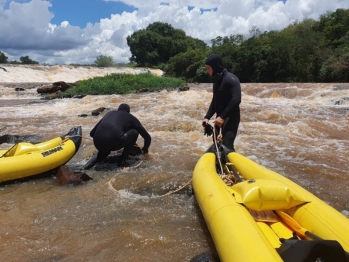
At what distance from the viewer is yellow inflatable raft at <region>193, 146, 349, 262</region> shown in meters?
2.10

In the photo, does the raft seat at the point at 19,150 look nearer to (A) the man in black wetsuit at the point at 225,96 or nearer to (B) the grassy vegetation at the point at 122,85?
(A) the man in black wetsuit at the point at 225,96

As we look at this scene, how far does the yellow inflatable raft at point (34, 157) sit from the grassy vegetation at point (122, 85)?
14172mm

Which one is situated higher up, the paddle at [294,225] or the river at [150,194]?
the paddle at [294,225]

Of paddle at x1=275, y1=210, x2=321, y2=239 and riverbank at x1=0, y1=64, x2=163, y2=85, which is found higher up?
riverbank at x1=0, y1=64, x2=163, y2=85

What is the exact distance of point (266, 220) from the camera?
2.84m

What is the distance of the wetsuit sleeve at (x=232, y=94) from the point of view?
426 centimetres

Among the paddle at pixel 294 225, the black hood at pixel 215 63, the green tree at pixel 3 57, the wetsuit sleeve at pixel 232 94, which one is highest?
the green tree at pixel 3 57

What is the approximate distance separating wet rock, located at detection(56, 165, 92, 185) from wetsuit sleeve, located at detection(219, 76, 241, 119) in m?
2.18

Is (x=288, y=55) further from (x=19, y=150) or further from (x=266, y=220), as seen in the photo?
(x=266, y=220)

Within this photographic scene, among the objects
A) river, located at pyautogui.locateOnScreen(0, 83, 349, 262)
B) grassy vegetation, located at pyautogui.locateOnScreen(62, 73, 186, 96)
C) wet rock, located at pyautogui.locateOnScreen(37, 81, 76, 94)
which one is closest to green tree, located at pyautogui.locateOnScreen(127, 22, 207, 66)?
grassy vegetation, located at pyautogui.locateOnScreen(62, 73, 186, 96)

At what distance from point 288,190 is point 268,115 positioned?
832 cm

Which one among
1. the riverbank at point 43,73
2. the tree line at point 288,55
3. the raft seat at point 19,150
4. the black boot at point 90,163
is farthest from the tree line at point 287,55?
the raft seat at point 19,150

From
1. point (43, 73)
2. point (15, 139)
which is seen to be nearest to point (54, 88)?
point (43, 73)

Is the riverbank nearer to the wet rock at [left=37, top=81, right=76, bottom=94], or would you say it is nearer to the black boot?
the wet rock at [left=37, top=81, right=76, bottom=94]
